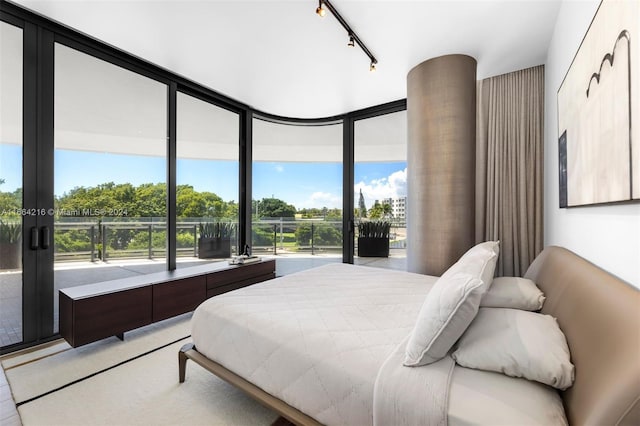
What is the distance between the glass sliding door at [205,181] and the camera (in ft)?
11.8

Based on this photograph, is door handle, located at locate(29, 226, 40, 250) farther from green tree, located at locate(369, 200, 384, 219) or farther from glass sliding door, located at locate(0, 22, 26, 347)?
green tree, located at locate(369, 200, 384, 219)

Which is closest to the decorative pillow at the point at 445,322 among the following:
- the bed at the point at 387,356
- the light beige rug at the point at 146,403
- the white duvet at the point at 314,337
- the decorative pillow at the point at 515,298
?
the bed at the point at 387,356

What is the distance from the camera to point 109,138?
2953 mm

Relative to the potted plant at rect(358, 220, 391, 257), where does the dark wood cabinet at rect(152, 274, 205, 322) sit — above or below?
below

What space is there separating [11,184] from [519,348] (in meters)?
3.62

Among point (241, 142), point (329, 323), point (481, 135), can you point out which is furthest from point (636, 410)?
point (241, 142)

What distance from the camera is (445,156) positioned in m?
2.90

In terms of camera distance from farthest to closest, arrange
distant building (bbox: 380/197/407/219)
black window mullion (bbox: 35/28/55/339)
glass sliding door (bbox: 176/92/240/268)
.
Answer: distant building (bbox: 380/197/407/219) → glass sliding door (bbox: 176/92/240/268) → black window mullion (bbox: 35/28/55/339)

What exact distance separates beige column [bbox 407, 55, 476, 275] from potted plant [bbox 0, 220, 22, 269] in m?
3.75

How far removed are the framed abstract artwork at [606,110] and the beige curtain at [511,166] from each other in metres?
1.37

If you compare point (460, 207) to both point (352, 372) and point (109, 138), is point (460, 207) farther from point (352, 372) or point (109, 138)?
point (109, 138)

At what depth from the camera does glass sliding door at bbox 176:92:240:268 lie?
3611 millimetres

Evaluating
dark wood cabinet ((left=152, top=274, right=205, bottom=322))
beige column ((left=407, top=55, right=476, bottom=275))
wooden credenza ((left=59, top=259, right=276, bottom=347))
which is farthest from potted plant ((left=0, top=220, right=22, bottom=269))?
beige column ((left=407, top=55, right=476, bottom=275))

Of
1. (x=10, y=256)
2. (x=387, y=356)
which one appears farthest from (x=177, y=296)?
(x=387, y=356)
